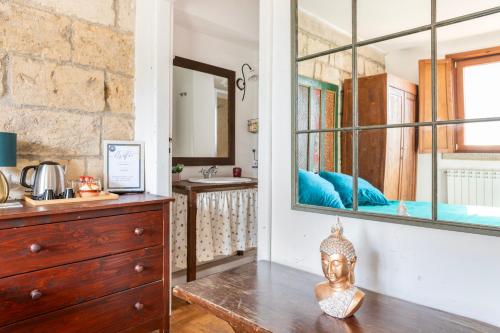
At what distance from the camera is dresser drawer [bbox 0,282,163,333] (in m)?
1.55

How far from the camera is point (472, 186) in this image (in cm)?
111

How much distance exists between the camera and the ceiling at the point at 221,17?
282cm

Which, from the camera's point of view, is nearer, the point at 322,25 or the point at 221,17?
the point at 322,25

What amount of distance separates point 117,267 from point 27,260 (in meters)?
0.43

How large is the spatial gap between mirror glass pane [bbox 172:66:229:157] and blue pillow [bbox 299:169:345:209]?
1.82m

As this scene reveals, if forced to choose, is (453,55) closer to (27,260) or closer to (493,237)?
(493,237)

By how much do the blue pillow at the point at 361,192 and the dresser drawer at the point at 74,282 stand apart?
1.15 m

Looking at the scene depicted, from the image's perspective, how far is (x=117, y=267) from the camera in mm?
1791

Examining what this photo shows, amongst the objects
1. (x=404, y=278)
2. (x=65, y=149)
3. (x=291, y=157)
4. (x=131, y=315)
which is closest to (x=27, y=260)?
(x=131, y=315)

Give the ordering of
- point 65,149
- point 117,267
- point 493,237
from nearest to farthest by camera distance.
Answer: point 493,237 → point 117,267 → point 65,149

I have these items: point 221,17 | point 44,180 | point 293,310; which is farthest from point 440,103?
point 221,17

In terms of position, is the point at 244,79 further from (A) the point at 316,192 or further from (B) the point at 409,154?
(B) the point at 409,154

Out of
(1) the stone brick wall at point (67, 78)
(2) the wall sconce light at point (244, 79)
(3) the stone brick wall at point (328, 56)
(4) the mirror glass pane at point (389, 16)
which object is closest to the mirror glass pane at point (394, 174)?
(3) the stone brick wall at point (328, 56)

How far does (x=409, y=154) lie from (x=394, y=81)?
0.29 m
